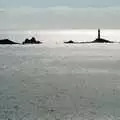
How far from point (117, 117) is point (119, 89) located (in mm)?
10779

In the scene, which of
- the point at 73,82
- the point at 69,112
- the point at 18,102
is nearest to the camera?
the point at 69,112

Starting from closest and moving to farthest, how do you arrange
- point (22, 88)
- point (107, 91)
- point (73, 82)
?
point (107, 91) → point (22, 88) → point (73, 82)

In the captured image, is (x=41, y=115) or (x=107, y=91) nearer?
(x=41, y=115)

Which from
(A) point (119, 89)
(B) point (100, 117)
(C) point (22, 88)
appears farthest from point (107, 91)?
(B) point (100, 117)

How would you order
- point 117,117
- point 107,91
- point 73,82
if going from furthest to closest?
1. point 73,82
2. point 107,91
3. point 117,117

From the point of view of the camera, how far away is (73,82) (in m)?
38.7

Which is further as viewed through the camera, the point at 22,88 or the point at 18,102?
the point at 22,88

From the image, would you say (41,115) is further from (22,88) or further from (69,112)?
(22,88)

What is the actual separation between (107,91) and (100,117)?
10014 millimetres

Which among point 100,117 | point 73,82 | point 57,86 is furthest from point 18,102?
point 73,82

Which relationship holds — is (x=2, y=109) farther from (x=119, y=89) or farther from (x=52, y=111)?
(x=119, y=89)

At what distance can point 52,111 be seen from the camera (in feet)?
77.7

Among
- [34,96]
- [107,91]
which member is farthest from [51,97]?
[107,91]

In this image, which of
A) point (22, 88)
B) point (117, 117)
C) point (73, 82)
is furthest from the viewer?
point (73, 82)
